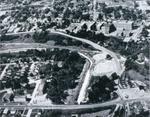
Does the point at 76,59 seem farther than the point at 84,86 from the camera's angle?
Yes

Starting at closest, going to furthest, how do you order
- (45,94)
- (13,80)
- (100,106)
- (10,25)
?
(100,106), (45,94), (13,80), (10,25)

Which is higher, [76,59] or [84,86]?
[76,59]

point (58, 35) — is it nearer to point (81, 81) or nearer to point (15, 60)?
point (15, 60)

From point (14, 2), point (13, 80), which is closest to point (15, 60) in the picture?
point (13, 80)

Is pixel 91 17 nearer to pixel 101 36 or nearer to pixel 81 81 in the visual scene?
pixel 101 36

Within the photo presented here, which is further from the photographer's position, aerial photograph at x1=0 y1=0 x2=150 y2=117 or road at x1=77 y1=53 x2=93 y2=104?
road at x1=77 y1=53 x2=93 y2=104

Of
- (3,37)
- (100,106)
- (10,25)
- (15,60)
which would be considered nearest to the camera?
(100,106)

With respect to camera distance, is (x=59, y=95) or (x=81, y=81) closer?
(x=59, y=95)

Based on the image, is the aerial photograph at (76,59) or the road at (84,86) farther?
the road at (84,86)
